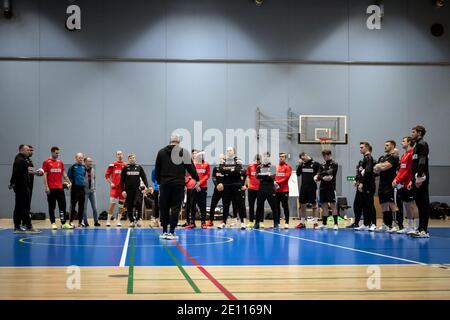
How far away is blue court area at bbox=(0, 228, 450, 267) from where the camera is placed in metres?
7.62

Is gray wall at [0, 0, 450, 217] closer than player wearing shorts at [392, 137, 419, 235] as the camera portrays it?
No

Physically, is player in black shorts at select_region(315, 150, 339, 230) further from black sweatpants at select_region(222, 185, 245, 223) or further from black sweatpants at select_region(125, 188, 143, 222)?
black sweatpants at select_region(125, 188, 143, 222)

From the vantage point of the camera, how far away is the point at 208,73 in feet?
77.8

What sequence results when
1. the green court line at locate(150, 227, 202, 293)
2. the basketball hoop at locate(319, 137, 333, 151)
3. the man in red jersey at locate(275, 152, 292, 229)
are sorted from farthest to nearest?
the basketball hoop at locate(319, 137, 333, 151) < the man in red jersey at locate(275, 152, 292, 229) < the green court line at locate(150, 227, 202, 293)

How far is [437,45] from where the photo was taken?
24.4 metres

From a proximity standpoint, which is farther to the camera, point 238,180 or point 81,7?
point 81,7

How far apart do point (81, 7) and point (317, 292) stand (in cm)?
2085

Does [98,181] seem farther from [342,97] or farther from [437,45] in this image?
[437,45]

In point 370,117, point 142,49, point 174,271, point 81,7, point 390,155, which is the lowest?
point 174,271

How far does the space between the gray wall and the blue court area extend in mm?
11928

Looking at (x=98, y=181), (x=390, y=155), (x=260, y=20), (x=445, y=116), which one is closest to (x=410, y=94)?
(x=445, y=116)

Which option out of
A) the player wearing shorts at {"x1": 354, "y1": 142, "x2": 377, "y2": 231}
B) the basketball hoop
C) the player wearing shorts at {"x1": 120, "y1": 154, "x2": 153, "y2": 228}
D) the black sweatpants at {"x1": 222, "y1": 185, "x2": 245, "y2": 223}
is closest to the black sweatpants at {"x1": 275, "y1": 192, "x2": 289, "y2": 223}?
the black sweatpants at {"x1": 222, "y1": 185, "x2": 245, "y2": 223}

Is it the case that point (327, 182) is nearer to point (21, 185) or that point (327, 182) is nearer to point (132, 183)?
point (132, 183)

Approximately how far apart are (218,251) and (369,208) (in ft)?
23.9
